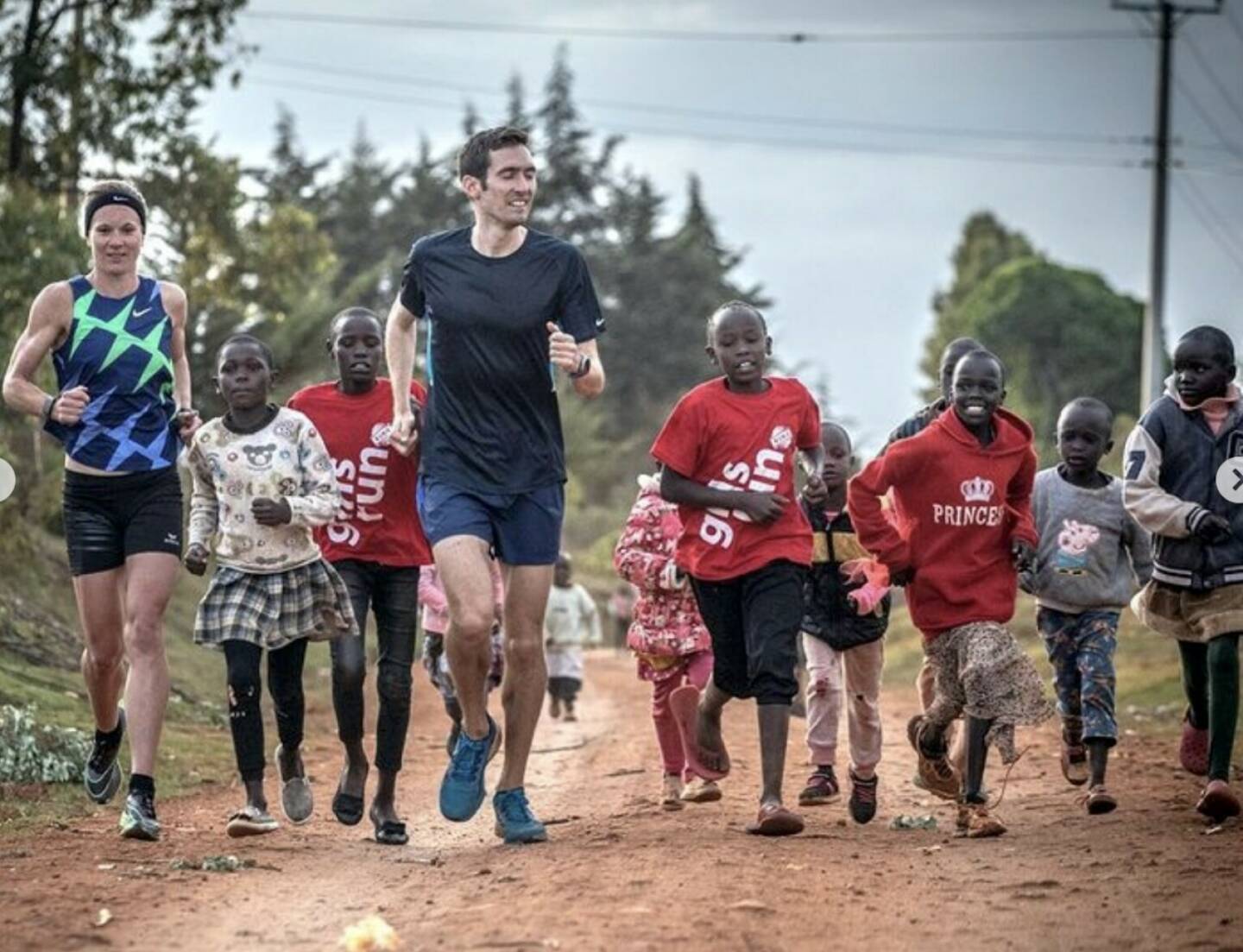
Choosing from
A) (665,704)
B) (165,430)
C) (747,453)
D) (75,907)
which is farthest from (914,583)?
(75,907)

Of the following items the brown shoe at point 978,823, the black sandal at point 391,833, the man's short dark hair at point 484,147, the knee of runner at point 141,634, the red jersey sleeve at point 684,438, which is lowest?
the black sandal at point 391,833

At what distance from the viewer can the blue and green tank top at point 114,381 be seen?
10055mm

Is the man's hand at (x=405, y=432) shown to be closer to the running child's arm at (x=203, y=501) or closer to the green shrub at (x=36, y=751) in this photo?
the running child's arm at (x=203, y=501)

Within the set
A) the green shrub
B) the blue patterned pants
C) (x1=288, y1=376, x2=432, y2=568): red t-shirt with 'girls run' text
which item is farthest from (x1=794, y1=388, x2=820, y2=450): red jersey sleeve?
the green shrub

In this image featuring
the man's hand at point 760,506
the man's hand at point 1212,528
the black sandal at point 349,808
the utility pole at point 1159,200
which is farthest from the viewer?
the utility pole at point 1159,200

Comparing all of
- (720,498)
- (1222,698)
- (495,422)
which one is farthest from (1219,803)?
(495,422)

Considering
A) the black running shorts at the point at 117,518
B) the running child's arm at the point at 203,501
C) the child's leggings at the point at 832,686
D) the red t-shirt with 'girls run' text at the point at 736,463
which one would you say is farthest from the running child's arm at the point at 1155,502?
the black running shorts at the point at 117,518

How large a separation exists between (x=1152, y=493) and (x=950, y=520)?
1.04 metres

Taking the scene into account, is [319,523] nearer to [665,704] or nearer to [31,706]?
[665,704]

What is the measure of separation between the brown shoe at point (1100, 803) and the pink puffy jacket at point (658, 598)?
6.75 feet

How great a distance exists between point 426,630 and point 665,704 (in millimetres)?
2238

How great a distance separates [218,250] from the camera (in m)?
26.2

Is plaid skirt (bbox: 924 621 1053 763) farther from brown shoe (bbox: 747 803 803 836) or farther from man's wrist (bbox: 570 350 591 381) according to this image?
man's wrist (bbox: 570 350 591 381)

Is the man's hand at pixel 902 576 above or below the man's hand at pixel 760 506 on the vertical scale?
below
